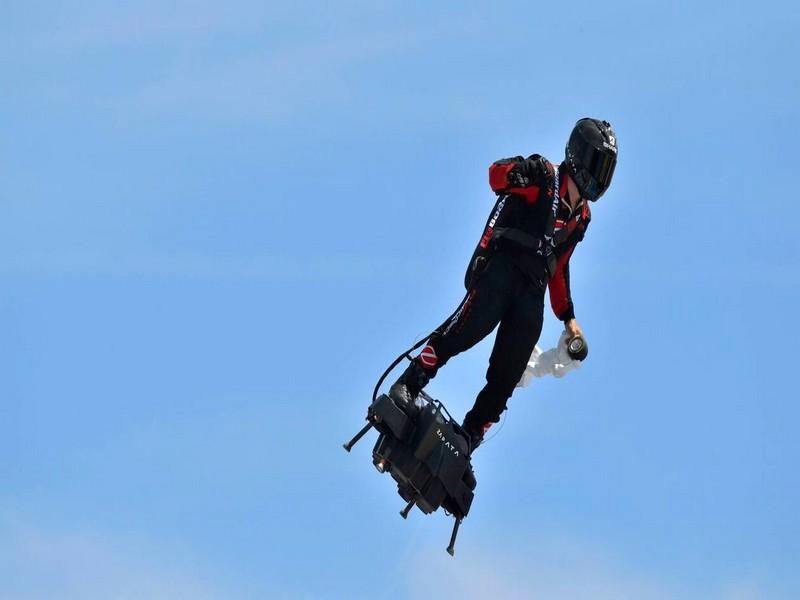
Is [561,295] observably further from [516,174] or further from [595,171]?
[516,174]

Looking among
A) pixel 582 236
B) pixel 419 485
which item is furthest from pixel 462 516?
pixel 582 236

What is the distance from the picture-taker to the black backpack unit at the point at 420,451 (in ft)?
63.6

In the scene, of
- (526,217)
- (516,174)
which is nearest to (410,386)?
(526,217)

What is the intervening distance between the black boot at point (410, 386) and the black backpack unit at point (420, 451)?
8 cm

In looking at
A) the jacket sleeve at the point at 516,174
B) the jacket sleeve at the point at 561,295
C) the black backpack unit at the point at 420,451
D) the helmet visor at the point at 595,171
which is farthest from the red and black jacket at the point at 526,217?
the black backpack unit at the point at 420,451

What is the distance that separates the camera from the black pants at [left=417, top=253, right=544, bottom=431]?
19.8 m

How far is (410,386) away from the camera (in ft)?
64.7

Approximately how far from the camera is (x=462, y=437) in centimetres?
1992

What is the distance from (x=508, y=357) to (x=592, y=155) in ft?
8.59

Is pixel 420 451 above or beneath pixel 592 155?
beneath

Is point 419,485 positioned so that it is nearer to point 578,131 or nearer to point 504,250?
point 504,250

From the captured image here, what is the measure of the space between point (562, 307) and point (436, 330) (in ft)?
6.79

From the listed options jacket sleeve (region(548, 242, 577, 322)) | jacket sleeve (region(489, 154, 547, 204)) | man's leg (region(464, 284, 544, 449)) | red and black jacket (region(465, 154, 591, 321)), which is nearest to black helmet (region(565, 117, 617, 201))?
red and black jacket (region(465, 154, 591, 321))

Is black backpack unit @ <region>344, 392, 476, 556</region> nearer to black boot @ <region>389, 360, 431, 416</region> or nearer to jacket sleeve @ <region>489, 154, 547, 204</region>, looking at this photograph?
black boot @ <region>389, 360, 431, 416</region>
